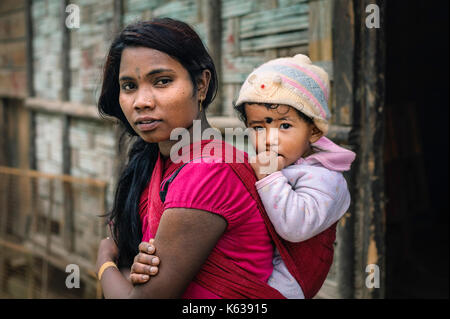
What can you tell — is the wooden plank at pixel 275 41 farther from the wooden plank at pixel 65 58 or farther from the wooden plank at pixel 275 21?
the wooden plank at pixel 65 58

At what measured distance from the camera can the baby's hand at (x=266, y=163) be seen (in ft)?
4.90

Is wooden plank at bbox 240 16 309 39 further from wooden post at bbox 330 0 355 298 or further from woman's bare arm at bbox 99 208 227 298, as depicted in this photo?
woman's bare arm at bbox 99 208 227 298

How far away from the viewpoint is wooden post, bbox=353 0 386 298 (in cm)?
275

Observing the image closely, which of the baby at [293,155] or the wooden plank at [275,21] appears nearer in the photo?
the baby at [293,155]

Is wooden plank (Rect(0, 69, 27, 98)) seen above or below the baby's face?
above

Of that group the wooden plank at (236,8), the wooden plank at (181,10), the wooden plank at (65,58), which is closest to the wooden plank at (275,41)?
the wooden plank at (236,8)

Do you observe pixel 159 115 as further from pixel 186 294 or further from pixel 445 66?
pixel 445 66

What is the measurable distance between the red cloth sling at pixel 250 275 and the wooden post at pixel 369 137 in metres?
1.31

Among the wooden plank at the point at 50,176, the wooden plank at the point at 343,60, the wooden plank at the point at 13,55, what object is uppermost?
the wooden plank at the point at 13,55

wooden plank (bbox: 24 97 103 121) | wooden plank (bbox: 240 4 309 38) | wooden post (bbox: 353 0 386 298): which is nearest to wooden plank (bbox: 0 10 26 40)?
wooden plank (bbox: 24 97 103 121)

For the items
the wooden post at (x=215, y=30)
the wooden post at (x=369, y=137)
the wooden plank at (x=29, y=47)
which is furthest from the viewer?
the wooden plank at (x=29, y=47)

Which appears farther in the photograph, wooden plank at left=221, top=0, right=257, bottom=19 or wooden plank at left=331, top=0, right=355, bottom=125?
wooden plank at left=221, top=0, right=257, bottom=19

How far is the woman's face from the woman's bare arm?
337 mm
